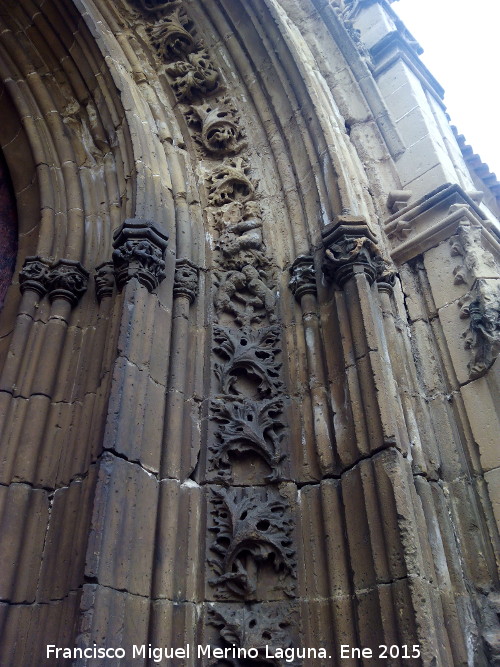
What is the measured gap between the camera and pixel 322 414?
373 centimetres

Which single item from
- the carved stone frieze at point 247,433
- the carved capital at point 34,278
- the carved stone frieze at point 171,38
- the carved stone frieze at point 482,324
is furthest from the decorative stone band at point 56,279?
the carved stone frieze at point 171,38

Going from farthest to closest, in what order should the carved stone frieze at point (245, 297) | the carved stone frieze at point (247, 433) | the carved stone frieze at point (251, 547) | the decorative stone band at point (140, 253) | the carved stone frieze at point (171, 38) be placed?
the carved stone frieze at point (171, 38)
the carved stone frieze at point (245, 297)
the decorative stone band at point (140, 253)
the carved stone frieze at point (247, 433)
the carved stone frieze at point (251, 547)

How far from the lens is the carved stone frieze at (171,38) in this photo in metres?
5.93

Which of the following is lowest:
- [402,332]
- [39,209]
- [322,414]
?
[322,414]

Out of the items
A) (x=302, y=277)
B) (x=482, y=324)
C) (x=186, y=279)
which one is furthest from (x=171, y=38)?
(x=482, y=324)

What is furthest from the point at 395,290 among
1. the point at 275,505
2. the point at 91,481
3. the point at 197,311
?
the point at 91,481

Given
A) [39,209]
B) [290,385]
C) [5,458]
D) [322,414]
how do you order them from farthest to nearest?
1. [39,209]
2. [290,385]
3. [322,414]
4. [5,458]

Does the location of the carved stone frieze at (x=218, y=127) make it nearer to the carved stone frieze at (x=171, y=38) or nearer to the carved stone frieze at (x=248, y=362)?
the carved stone frieze at (x=171, y=38)

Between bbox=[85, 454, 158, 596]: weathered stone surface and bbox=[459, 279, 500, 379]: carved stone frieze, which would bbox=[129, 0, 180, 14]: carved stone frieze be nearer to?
bbox=[459, 279, 500, 379]: carved stone frieze

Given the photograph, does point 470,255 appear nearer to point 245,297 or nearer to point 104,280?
point 245,297

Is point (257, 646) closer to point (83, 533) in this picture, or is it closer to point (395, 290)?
point (83, 533)

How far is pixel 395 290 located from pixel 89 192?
A: 107 inches

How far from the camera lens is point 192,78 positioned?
573cm

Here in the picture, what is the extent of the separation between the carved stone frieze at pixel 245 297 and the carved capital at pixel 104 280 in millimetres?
787
